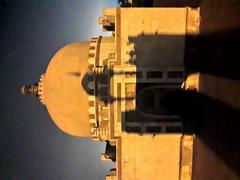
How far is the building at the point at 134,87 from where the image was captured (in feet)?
50.3

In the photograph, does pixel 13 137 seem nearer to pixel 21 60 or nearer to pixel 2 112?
pixel 2 112

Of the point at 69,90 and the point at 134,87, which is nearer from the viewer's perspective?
the point at 134,87

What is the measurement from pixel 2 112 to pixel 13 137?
2.29 m

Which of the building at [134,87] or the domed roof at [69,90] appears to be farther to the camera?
the domed roof at [69,90]

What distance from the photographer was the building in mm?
15328

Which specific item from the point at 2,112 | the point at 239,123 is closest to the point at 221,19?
the point at 239,123

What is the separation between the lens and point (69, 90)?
55.4ft

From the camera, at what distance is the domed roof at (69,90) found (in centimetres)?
1675

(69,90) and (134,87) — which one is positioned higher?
(134,87)

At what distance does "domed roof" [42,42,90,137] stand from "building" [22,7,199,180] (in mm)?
43

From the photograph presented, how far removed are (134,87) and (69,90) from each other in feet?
9.98

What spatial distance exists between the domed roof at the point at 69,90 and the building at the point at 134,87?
0.14 feet

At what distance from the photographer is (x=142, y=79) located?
1546 cm

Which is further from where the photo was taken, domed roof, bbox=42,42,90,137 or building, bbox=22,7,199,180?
domed roof, bbox=42,42,90,137
